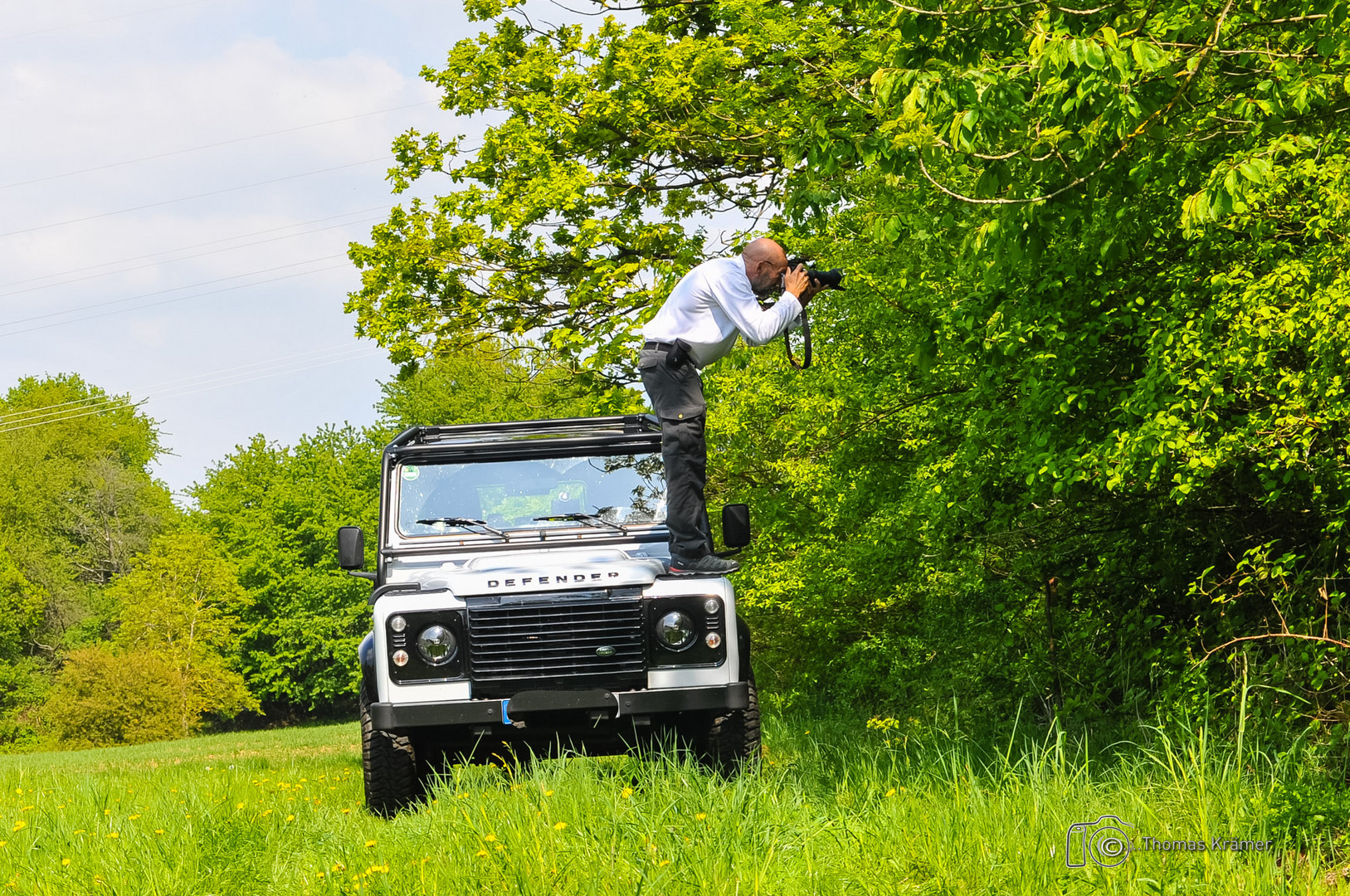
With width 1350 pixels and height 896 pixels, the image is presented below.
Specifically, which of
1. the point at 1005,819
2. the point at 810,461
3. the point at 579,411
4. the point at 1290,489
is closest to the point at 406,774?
the point at 1005,819

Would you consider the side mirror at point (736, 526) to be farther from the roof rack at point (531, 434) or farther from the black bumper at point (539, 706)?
the black bumper at point (539, 706)

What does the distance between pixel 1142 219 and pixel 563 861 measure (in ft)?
13.8

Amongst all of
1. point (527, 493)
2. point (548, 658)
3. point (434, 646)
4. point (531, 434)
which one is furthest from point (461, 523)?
point (548, 658)

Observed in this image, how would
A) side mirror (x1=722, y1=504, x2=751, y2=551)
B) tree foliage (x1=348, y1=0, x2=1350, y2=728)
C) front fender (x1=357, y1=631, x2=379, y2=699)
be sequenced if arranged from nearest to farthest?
tree foliage (x1=348, y1=0, x2=1350, y2=728), front fender (x1=357, y1=631, x2=379, y2=699), side mirror (x1=722, y1=504, x2=751, y2=551)

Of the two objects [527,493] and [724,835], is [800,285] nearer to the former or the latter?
[527,493]

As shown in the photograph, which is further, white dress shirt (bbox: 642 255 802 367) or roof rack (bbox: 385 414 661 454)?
roof rack (bbox: 385 414 661 454)

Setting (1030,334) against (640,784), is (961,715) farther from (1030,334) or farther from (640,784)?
(640,784)

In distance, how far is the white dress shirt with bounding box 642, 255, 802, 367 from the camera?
604 centimetres

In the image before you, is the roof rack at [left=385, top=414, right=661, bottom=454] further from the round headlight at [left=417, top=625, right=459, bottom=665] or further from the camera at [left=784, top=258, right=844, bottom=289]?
the camera at [left=784, top=258, right=844, bottom=289]

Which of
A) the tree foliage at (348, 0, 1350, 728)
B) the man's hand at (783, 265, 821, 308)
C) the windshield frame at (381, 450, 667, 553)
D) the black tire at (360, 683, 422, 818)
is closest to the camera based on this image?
the tree foliage at (348, 0, 1350, 728)

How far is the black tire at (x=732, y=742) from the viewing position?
20.7 ft

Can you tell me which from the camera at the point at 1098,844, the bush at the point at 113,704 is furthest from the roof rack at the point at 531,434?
the bush at the point at 113,704

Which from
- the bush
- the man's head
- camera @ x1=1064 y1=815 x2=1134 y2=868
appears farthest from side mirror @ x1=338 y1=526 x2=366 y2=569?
the bush

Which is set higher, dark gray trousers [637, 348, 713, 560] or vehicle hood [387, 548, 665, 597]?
dark gray trousers [637, 348, 713, 560]
